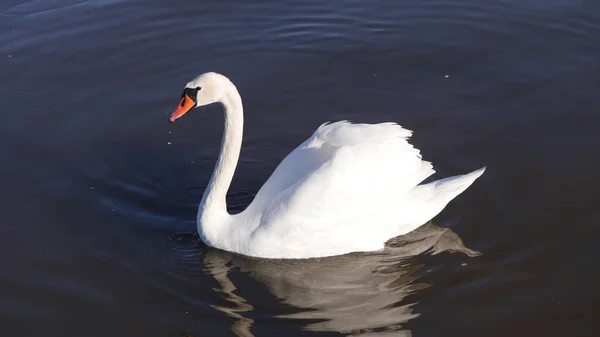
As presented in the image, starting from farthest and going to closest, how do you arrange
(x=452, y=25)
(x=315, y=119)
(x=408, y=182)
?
(x=452, y=25) < (x=315, y=119) < (x=408, y=182)

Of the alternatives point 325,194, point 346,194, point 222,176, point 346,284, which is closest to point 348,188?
point 346,194

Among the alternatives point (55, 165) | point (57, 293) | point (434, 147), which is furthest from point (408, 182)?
point (55, 165)

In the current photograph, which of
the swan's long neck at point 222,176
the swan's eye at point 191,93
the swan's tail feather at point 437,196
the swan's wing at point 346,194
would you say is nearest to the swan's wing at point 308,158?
the swan's wing at point 346,194

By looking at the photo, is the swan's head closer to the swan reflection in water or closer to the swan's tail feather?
the swan reflection in water

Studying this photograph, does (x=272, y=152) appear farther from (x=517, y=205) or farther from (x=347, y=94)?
(x=517, y=205)

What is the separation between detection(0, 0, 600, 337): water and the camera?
7051mm

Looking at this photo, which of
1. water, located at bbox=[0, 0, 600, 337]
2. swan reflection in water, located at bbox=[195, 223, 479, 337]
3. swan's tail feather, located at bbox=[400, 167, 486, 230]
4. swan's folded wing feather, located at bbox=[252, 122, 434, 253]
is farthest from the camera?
swan's tail feather, located at bbox=[400, 167, 486, 230]

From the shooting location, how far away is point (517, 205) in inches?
328

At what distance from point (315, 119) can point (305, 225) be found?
2.98 metres

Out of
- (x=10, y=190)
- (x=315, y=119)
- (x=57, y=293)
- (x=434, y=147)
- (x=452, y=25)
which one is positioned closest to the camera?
(x=57, y=293)

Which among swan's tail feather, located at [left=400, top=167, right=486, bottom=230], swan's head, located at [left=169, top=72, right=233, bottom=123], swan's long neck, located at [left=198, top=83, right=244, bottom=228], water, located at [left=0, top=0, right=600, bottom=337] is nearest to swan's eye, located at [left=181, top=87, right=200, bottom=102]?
swan's head, located at [left=169, top=72, right=233, bottom=123]

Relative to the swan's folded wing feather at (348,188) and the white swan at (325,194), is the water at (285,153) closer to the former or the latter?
the white swan at (325,194)

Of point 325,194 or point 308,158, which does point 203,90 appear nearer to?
point 308,158

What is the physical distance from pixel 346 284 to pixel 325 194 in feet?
2.67
